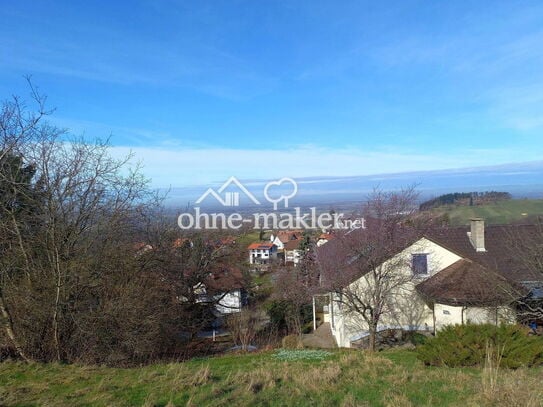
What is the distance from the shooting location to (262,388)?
584 centimetres

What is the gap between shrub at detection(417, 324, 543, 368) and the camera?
8008mm

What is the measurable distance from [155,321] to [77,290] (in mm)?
2538

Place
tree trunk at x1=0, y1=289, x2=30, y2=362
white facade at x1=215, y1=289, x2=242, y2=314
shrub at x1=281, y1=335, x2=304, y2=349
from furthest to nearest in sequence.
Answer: white facade at x1=215, y1=289, x2=242, y2=314, shrub at x1=281, y1=335, x2=304, y2=349, tree trunk at x1=0, y1=289, x2=30, y2=362

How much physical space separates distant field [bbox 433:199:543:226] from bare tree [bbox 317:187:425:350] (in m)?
6.50

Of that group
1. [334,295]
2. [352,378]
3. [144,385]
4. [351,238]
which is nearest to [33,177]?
[144,385]

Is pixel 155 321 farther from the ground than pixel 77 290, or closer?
closer

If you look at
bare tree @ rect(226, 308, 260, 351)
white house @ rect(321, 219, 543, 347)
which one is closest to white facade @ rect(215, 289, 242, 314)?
bare tree @ rect(226, 308, 260, 351)

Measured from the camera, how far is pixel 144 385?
6031mm

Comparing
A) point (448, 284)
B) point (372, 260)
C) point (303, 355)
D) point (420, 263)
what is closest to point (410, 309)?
point (420, 263)

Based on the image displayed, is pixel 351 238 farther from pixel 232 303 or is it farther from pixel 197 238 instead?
pixel 232 303

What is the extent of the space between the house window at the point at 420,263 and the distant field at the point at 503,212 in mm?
3713

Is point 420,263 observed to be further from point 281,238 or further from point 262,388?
point 281,238

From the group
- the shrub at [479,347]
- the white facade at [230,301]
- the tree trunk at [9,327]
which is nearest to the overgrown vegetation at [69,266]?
the tree trunk at [9,327]

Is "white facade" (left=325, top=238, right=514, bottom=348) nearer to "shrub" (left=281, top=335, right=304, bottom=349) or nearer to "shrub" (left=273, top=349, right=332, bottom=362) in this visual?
"shrub" (left=281, top=335, right=304, bottom=349)
